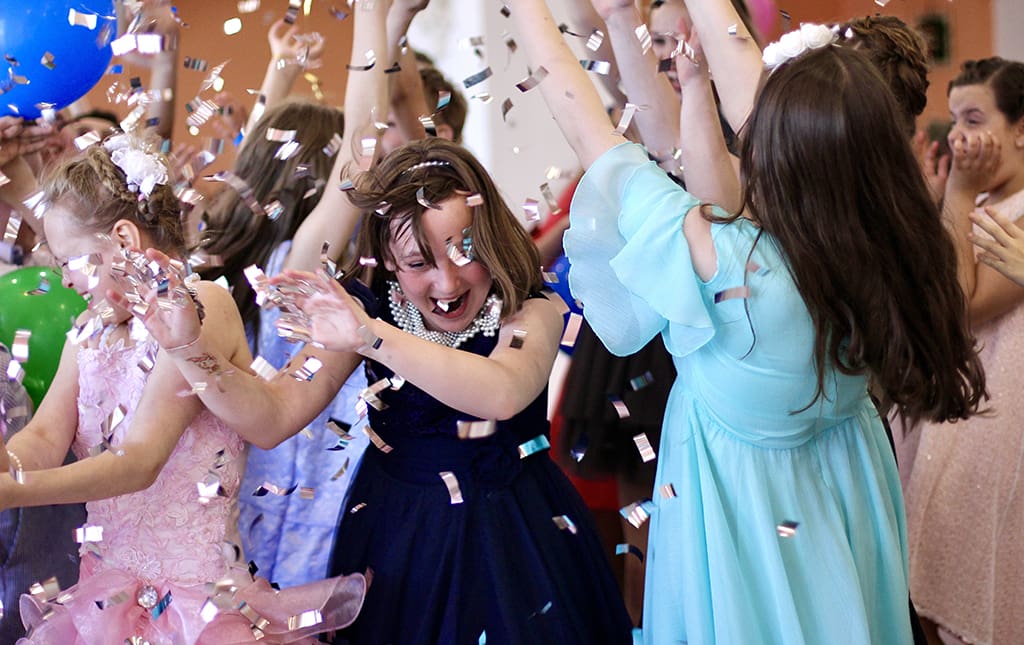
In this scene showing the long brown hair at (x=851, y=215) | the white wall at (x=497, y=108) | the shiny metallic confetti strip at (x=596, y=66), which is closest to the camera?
the long brown hair at (x=851, y=215)

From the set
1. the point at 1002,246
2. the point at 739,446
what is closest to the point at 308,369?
the point at 739,446

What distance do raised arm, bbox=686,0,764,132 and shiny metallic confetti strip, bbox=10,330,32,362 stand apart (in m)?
1.17

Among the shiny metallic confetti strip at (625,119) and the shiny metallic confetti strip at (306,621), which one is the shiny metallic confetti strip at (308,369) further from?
the shiny metallic confetti strip at (625,119)

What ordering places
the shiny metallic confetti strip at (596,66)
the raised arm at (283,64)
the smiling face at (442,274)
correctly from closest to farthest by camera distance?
1. the smiling face at (442,274)
2. the shiny metallic confetti strip at (596,66)
3. the raised arm at (283,64)

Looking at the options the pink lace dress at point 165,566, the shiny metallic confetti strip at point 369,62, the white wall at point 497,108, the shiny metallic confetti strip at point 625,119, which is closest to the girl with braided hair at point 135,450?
the pink lace dress at point 165,566

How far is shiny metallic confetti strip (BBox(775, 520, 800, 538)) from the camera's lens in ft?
4.87

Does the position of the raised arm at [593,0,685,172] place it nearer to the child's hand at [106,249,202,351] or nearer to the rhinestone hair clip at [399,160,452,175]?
the rhinestone hair clip at [399,160,452,175]

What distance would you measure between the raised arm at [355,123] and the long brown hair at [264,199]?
0.26 metres

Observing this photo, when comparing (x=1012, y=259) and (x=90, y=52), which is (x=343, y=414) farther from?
(x=1012, y=259)

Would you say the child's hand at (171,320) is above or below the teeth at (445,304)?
above

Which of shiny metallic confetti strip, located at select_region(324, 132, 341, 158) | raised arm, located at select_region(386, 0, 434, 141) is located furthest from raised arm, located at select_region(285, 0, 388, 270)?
raised arm, located at select_region(386, 0, 434, 141)

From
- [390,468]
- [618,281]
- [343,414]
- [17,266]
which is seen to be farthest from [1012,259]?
[17,266]

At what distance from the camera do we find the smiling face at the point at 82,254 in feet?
5.25

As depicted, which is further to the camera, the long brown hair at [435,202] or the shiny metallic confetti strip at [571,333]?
the shiny metallic confetti strip at [571,333]
